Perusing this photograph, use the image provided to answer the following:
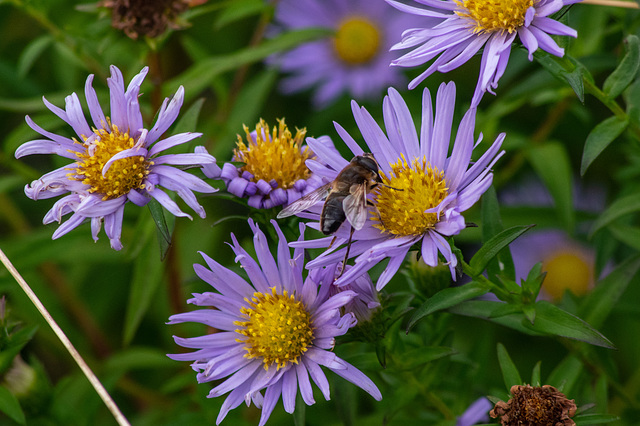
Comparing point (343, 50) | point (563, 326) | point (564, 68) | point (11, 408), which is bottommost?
point (563, 326)

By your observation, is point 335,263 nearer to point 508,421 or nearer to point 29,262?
point 508,421

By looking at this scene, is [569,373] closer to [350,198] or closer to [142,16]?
[350,198]

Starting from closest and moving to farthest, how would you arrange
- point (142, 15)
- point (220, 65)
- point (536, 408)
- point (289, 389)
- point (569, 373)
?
point (536, 408) < point (289, 389) < point (569, 373) < point (142, 15) < point (220, 65)

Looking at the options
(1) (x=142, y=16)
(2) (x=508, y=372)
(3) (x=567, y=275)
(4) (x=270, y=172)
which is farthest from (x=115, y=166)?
(3) (x=567, y=275)

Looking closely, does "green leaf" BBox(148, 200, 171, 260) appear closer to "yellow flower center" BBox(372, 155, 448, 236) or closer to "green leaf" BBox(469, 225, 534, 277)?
"yellow flower center" BBox(372, 155, 448, 236)

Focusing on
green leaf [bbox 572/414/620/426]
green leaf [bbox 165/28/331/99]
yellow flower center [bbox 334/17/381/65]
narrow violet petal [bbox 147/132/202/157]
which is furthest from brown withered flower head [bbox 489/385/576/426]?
yellow flower center [bbox 334/17/381/65]

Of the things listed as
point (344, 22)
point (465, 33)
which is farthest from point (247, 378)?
point (344, 22)
